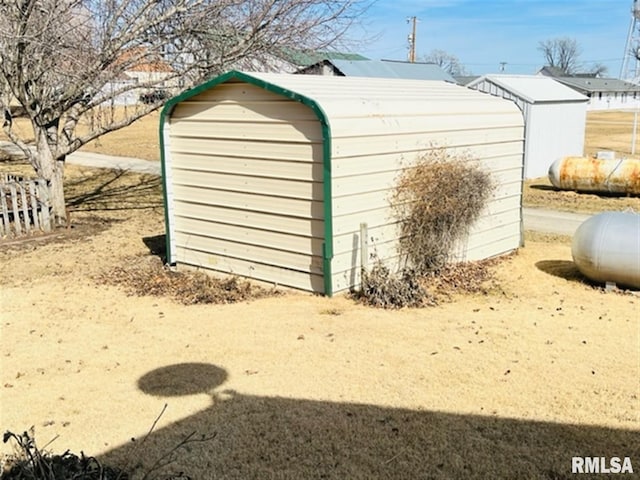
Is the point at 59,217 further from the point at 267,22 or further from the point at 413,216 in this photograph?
the point at 413,216

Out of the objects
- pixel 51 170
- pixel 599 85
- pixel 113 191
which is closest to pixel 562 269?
pixel 51 170

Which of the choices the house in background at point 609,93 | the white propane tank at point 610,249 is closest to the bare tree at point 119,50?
the white propane tank at point 610,249

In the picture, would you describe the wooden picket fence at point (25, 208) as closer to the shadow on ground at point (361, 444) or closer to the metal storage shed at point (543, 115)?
the shadow on ground at point (361, 444)

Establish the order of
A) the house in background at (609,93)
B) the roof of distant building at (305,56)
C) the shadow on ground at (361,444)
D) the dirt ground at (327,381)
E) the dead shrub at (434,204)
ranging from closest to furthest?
the shadow on ground at (361,444), the dirt ground at (327,381), the dead shrub at (434,204), the roof of distant building at (305,56), the house in background at (609,93)

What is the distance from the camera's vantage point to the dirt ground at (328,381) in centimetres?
379

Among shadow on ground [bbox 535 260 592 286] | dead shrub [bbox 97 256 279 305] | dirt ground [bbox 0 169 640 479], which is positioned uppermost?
dirt ground [bbox 0 169 640 479]

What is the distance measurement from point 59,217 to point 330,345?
300 inches

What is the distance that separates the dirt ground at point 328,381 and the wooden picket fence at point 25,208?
3054mm

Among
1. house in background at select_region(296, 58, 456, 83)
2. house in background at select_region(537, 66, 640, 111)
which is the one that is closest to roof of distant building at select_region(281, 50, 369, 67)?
house in background at select_region(296, 58, 456, 83)

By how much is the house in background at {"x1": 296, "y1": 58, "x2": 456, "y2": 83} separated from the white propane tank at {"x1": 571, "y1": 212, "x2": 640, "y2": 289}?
60.3ft

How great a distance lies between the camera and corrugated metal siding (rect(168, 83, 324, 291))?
7250mm

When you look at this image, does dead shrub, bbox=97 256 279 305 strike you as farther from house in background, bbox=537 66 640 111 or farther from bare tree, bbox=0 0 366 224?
house in background, bbox=537 66 640 111

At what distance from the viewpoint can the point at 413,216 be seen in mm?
7891

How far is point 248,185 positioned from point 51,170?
16.9 feet
